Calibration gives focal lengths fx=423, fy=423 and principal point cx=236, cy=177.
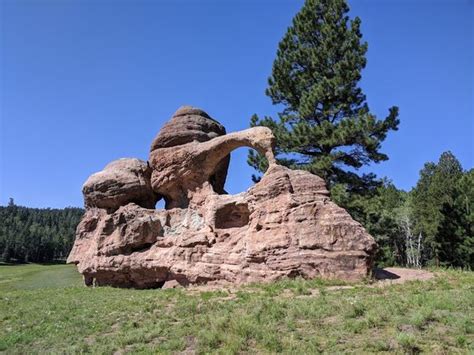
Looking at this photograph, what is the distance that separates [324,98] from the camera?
1175 inches

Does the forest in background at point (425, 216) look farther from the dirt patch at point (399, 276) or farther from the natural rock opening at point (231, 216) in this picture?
the natural rock opening at point (231, 216)

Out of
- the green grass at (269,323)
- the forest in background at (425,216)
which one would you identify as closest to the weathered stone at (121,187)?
the green grass at (269,323)

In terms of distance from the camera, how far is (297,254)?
57.0ft

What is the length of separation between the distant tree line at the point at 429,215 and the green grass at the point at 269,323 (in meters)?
11.9

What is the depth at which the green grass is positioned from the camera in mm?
9164

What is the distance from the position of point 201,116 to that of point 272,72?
9176mm

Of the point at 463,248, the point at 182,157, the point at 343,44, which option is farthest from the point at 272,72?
the point at 463,248

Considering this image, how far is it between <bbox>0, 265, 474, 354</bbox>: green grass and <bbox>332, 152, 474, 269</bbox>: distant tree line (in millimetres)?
11856

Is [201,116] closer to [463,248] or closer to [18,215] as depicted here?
[463,248]

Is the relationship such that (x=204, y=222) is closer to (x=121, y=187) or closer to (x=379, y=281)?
(x=121, y=187)

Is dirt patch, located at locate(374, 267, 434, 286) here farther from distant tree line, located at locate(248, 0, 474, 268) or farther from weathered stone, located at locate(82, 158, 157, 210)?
weathered stone, located at locate(82, 158, 157, 210)

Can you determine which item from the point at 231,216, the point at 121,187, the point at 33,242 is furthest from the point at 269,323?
the point at 33,242

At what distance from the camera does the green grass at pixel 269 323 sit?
30.1ft

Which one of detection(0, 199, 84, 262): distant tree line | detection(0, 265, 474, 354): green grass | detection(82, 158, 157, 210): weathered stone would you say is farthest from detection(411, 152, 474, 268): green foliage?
detection(0, 199, 84, 262): distant tree line
